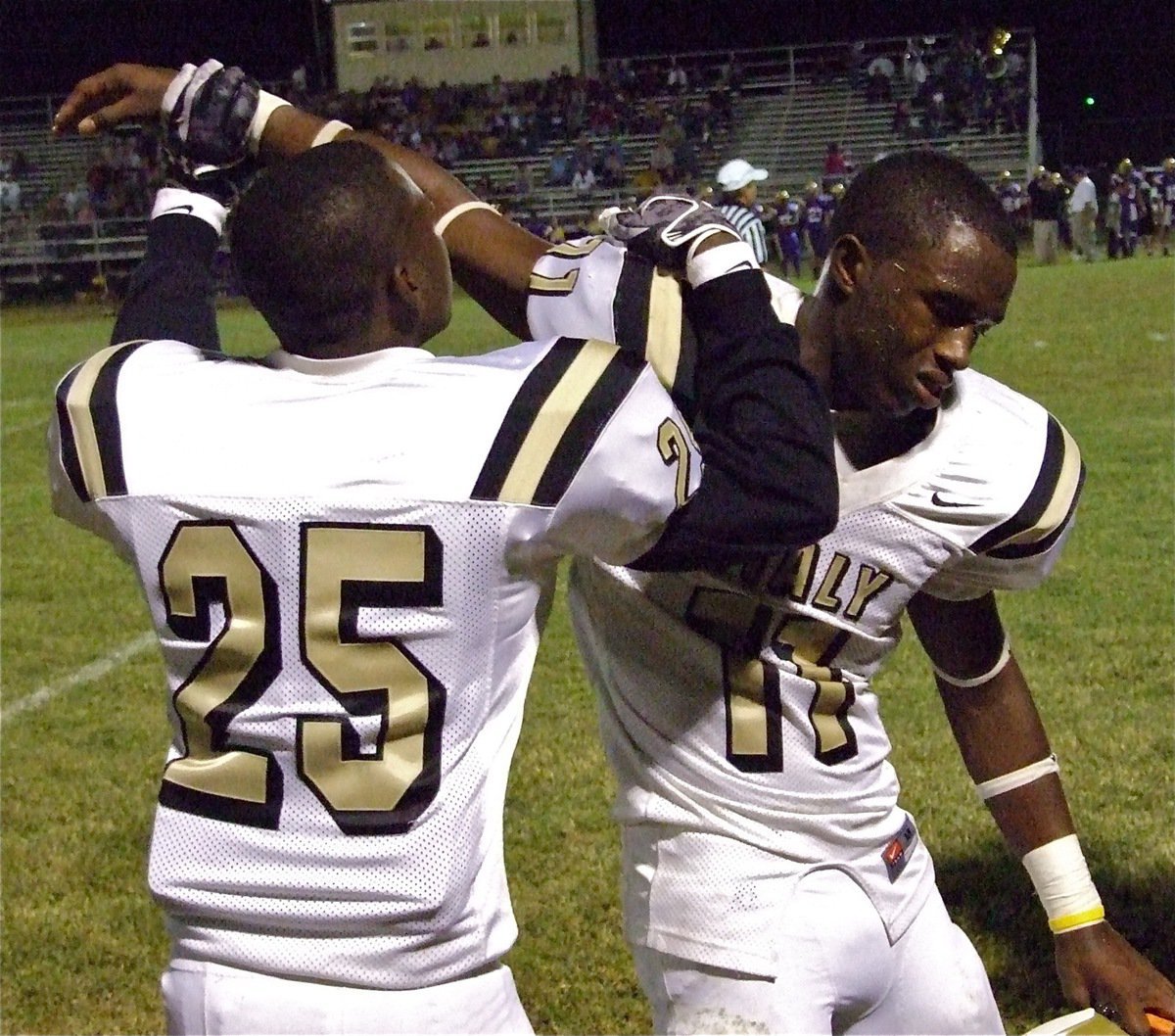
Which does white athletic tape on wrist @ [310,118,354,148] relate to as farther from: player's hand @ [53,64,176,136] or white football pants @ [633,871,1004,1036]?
white football pants @ [633,871,1004,1036]

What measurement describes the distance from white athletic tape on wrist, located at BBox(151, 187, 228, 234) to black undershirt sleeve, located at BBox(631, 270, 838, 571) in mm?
850

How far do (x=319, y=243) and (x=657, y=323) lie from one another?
54cm

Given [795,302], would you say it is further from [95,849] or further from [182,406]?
[95,849]

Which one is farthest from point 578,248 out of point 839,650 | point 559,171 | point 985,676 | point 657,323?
point 559,171

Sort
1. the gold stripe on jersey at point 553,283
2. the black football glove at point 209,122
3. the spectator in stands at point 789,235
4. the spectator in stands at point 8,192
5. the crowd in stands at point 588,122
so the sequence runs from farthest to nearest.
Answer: the crowd in stands at point 588,122 < the spectator in stands at point 8,192 < the spectator in stands at point 789,235 < the black football glove at point 209,122 < the gold stripe on jersey at point 553,283

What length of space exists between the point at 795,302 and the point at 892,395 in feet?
0.84

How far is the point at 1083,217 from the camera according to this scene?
81.5ft

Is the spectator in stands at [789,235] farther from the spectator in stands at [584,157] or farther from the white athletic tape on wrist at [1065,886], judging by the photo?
the white athletic tape on wrist at [1065,886]

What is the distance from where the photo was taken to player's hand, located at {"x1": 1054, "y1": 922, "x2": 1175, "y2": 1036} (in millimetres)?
2293

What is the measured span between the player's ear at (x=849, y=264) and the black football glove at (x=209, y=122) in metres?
0.89

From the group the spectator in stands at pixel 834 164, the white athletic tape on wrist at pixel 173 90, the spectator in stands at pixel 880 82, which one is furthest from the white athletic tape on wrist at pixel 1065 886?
the spectator in stands at pixel 880 82

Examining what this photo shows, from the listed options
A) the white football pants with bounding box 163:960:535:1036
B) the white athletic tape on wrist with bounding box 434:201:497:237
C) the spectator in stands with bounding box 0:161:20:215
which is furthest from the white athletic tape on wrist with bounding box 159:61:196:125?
the spectator in stands with bounding box 0:161:20:215

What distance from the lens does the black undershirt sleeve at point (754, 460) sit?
183 centimetres

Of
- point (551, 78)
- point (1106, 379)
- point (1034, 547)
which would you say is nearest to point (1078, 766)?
point (1034, 547)
